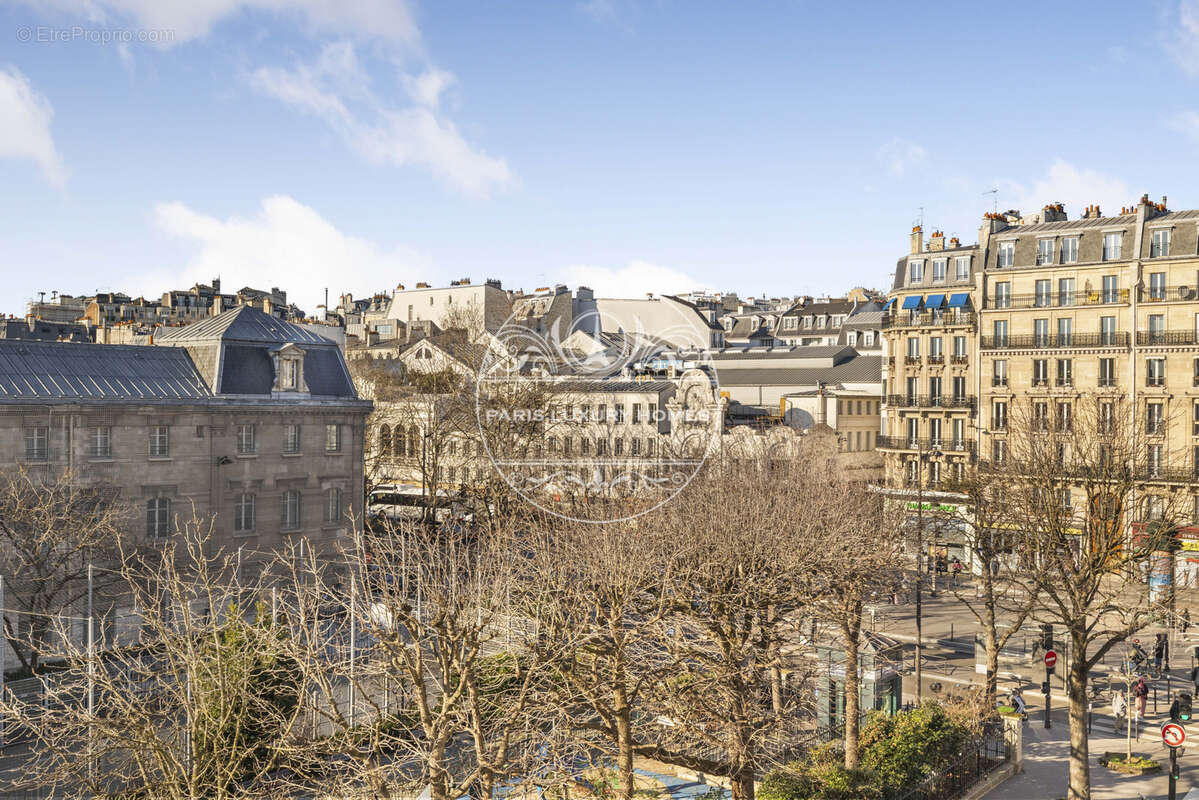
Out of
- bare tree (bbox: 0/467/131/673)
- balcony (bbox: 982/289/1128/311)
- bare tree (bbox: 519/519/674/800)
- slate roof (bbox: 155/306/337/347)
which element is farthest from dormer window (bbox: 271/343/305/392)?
balcony (bbox: 982/289/1128/311)

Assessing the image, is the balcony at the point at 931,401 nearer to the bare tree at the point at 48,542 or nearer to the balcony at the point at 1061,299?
the balcony at the point at 1061,299

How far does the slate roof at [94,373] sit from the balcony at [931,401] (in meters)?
35.1

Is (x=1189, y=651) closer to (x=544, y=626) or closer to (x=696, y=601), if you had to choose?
(x=696, y=601)

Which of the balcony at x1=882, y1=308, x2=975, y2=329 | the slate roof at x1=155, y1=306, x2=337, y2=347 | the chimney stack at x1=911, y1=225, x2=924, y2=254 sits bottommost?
the slate roof at x1=155, y1=306, x2=337, y2=347

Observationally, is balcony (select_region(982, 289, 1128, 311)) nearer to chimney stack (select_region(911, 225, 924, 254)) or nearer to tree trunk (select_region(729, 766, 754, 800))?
chimney stack (select_region(911, 225, 924, 254))

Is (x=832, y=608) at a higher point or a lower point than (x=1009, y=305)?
lower

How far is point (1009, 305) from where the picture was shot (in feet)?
170

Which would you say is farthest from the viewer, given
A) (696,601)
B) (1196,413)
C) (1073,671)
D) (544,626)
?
(1196,413)

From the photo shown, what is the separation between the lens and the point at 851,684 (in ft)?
70.2

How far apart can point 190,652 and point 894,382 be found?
4709 cm

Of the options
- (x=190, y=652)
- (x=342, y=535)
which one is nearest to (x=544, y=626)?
(x=190, y=652)

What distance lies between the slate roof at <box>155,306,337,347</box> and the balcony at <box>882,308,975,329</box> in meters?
30.8

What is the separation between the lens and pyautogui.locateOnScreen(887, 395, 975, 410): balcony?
53.1 meters

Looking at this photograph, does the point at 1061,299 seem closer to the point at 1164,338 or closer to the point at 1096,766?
the point at 1164,338
